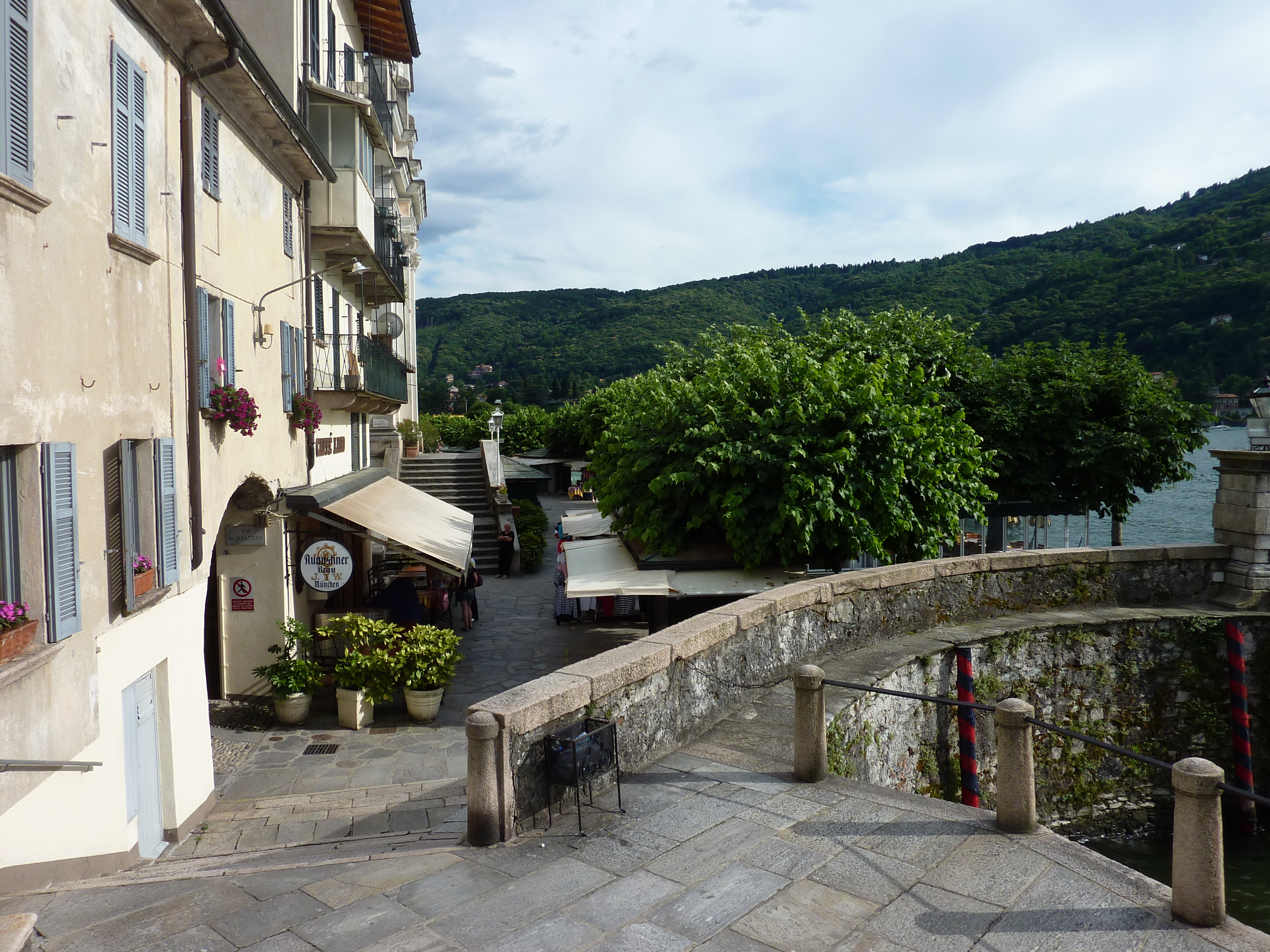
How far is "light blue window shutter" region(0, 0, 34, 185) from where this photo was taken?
Result: 486 cm

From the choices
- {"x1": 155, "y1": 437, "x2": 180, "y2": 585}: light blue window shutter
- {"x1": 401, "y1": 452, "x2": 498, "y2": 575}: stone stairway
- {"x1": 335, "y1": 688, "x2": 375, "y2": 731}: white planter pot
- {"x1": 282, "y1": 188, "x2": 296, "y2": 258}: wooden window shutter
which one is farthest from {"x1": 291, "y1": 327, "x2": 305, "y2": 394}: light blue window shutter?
{"x1": 401, "y1": 452, "x2": 498, "y2": 575}: stone stairway

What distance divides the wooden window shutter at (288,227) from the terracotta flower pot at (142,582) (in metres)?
6.06

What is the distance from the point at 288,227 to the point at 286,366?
6.48 ft

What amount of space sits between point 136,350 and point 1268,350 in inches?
1729

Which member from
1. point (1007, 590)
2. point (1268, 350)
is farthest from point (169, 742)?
point (1268, 350)

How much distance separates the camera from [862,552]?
11.9 metres

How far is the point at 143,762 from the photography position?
7.25 metres

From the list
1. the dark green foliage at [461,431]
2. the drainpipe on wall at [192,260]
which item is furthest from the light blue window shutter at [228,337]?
the dark green foliage at [461,431]

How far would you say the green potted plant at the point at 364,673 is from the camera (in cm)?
1074

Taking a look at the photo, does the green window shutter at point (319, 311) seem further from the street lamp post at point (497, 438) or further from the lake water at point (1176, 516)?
the lake water at point (1176, 516)

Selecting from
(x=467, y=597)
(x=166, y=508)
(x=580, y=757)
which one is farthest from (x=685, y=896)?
(x=467, y=597)

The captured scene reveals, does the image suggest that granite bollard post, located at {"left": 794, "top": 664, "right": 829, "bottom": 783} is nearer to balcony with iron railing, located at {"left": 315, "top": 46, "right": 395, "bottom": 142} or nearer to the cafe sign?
the cafe sign

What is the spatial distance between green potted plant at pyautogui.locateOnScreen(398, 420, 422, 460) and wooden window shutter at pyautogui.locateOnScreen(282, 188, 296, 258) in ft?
61.2

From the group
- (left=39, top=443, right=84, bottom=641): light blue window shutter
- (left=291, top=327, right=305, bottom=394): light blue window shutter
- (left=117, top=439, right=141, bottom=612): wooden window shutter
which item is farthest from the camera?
(left=291, top=327, right=305, bottom=394): light blue window shutter
